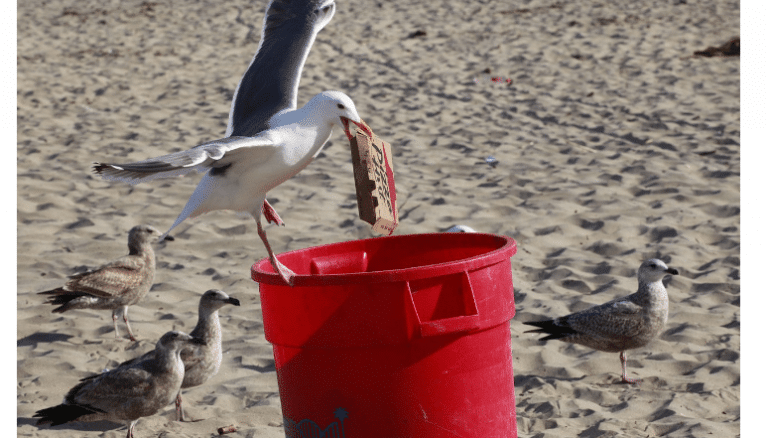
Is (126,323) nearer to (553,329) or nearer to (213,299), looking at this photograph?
(213,299)

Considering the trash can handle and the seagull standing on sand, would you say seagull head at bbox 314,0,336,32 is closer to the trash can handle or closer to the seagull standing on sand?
the seagull standing on sand

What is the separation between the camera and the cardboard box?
2781 millimetres

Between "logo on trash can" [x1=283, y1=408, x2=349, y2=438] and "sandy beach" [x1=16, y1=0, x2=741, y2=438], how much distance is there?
1.09 meters

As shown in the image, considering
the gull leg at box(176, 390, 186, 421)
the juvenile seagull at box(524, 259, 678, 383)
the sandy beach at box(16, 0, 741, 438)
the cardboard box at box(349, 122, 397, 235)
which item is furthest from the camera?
the juvenile seagull at box(524, 259, 678, 383)

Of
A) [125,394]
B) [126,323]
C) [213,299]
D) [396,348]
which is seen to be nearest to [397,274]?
[396,348]

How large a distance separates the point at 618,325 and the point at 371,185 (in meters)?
2.30

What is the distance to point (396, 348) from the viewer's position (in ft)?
8.36

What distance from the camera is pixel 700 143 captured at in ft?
28.1

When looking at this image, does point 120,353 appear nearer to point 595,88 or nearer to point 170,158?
point 170,158

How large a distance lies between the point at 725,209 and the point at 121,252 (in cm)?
496

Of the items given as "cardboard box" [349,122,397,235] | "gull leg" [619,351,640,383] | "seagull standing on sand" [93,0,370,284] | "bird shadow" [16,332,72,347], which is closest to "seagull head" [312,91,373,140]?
"seagull standing on sand" [93,0,370,284]

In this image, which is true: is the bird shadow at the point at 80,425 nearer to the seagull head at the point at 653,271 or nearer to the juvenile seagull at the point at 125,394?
the juvenile seagull at the point at 125,394

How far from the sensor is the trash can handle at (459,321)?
2510 mm

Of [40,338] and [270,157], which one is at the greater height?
[270,157]
